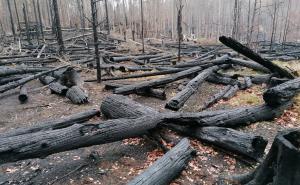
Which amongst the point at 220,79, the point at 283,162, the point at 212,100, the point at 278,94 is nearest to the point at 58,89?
the point at 212,100

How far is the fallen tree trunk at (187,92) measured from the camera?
870 cm

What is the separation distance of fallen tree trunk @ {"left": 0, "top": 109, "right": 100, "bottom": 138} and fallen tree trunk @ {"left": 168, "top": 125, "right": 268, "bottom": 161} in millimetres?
2516

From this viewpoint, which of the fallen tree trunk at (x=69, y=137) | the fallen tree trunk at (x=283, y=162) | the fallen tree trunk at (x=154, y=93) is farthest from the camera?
the fallen tree trunk at (x=154, y=93)

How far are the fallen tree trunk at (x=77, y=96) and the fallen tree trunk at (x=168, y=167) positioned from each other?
502cm

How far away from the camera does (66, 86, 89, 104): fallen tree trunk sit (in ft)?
32.2

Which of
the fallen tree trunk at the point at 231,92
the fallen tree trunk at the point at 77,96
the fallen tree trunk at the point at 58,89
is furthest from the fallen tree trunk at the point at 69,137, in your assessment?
the fallen tree trunk at the point at 58,89

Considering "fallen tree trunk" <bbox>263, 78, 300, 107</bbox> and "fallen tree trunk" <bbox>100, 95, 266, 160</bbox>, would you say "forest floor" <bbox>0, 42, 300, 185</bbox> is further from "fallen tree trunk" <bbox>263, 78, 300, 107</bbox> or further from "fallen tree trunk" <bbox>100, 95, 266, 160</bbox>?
"fallen tree trunk" <bbox>263, 78, 300, 107</bbox>

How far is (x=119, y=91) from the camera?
10070 millimetres

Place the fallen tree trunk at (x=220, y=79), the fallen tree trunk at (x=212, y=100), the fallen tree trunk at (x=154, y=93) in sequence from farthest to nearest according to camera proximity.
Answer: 1. the fallen tree trunk at (x=220, y=79)
2. the fallen tree trunk at (x=154, y=93)
3. the fallen tree trunk at (x=212, y=100)

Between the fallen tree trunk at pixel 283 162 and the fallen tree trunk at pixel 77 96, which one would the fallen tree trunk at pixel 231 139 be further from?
the fallen tree trunk at pixel 77 96

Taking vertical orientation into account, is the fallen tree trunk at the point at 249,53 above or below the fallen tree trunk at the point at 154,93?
above

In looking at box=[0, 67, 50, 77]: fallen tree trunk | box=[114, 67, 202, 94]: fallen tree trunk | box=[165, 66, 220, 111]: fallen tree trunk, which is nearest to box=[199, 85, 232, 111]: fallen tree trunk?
box=[165, 66, 220, 111]: fallen tree trunk

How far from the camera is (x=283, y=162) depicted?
12.2 feet

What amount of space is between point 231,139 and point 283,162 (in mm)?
2218
